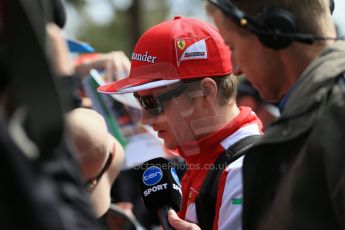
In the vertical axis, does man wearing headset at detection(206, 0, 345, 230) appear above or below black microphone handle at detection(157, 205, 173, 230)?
above

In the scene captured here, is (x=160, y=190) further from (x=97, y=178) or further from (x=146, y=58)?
(x=146, y=58)

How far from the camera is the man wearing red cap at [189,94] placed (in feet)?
11.3

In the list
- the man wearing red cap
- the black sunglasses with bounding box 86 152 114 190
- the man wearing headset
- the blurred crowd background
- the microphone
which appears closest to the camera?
the man wearing headset

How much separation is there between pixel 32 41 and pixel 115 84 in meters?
2.19

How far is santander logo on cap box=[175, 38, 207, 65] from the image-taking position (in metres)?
3.52

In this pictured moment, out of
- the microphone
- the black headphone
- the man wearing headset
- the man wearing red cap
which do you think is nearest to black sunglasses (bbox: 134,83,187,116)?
the man wearing red cap

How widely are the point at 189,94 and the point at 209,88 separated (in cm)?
11

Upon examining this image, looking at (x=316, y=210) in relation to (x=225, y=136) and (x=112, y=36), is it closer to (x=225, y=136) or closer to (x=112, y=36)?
Answer: (x=225, y=136)

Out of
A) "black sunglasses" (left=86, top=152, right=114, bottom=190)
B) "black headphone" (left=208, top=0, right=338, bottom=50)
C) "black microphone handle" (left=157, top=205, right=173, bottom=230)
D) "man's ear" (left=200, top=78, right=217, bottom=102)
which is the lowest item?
"black microphone handle" (left=157, top=205, right=173, bottom=230)

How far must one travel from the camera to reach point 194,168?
350cm

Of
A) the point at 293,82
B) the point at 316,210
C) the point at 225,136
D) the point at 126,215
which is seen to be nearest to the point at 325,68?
the point at 293,82

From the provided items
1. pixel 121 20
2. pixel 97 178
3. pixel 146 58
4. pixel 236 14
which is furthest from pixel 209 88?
pixel 121 20

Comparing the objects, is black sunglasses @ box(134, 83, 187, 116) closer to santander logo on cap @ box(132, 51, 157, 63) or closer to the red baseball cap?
the red baseball cap

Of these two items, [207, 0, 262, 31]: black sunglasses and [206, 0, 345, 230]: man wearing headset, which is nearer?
[206, 0, 345, 230]: man wearing headset
